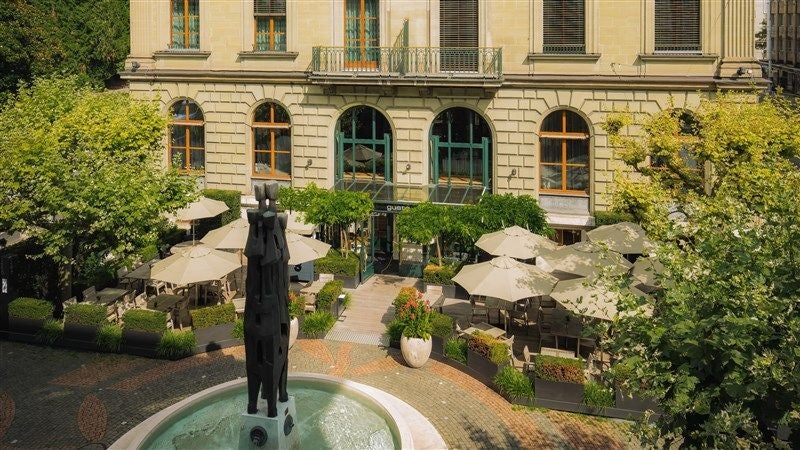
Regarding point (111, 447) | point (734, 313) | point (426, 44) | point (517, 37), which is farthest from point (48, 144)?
point (734, 313)

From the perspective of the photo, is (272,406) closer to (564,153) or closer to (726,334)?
(726,334)

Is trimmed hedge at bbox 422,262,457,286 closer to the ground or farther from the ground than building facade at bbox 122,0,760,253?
closer to the ground

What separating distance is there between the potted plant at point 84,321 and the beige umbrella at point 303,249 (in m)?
5.74

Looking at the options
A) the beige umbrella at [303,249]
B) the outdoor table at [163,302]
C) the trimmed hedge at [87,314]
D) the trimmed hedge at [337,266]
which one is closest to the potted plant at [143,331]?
the trimmed hedge at [87,314]

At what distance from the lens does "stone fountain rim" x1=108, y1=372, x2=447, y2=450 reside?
1411 centimetres

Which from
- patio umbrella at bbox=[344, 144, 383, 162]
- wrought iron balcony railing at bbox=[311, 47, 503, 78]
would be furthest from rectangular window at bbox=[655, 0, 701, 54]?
patio umbrella at bbox=[344, 144, 383, 162]

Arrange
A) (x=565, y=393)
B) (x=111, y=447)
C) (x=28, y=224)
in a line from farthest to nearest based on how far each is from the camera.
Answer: (x=28, y=224) → (x=565, y=393) → (x=111, y=447)

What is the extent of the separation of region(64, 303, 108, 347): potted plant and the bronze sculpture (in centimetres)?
979

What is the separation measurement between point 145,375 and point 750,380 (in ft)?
49.7

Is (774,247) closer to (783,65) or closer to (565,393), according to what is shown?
(565,393)

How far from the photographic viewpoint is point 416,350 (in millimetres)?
19172

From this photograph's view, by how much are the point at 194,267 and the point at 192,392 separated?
4.36m

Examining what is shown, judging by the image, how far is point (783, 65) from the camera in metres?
88.4

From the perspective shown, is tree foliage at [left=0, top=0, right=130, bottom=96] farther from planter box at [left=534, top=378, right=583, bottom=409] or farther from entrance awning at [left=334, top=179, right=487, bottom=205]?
planter box at [left=534, top=378, right=583, bottom=409]
